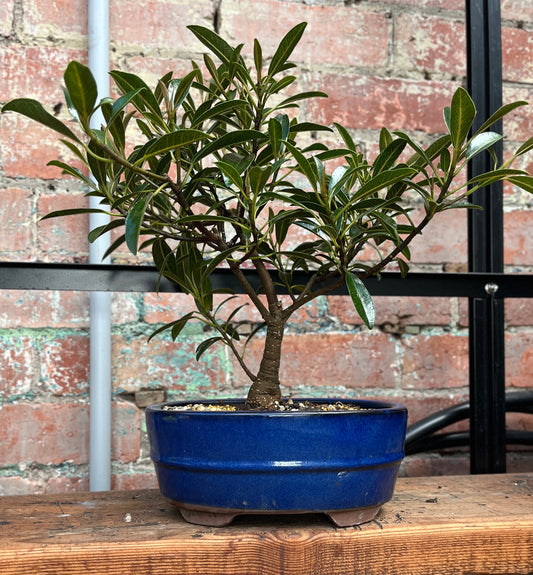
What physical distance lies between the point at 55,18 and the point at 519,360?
1.04 metres

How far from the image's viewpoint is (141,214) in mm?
606

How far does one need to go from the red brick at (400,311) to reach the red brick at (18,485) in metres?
0.58

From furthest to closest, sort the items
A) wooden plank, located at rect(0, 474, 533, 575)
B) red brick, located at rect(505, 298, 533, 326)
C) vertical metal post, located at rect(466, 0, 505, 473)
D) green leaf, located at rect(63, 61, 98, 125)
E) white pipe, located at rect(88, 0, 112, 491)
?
1. red brick, located at rect(505, 298, 533, 326)
2. white pipe, located at rect(88, 0, 112, 491)
3. vertical metal post, located at rect(466, 0, 505, 473)
4. wooden plank, located at rect(0, 474, 533, 575)
5. green leaf, located at rect(63, 61, 98, 125)

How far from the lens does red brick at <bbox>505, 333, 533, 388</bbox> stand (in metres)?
1.35

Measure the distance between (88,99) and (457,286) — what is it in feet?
2.03

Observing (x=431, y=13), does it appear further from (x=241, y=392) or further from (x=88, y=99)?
(x=88, y=99)

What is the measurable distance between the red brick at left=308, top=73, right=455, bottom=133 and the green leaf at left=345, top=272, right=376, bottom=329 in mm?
684

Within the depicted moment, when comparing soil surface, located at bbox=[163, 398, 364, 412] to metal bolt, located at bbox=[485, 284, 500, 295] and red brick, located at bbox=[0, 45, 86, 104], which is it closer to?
metal bolt, located at bbox=[485, 284, 500, 295]

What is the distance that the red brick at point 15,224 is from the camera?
1167 mm

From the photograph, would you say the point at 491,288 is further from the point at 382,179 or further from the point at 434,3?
the point at 434,3

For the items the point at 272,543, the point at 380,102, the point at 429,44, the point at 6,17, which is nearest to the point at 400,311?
the point at 380,102

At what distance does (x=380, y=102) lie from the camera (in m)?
1.33

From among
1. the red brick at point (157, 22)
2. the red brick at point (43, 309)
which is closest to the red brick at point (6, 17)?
the red brick at point (157, 22)

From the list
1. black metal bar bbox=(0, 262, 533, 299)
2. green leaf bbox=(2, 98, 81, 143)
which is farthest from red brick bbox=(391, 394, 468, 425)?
green leaf bbox=(2, 98, 81, 143)
